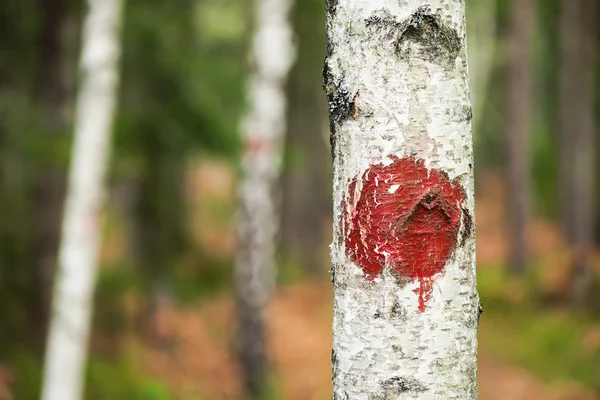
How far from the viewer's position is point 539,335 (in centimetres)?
1022

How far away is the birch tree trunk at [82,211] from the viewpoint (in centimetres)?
578

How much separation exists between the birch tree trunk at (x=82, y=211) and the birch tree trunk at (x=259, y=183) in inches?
78.5

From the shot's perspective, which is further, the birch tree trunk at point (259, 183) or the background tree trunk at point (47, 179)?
the background tree trunk at point (47, 179)

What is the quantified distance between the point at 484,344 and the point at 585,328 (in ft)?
5.13

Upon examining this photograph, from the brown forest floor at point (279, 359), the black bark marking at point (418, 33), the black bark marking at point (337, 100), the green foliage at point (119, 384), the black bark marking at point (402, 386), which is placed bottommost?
the brown forest floor at point (279, 359)

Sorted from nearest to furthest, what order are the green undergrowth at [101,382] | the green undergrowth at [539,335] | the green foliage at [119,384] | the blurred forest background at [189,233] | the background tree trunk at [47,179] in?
the green undergrowth at [101,382]
the green foliage at [119,384]
the background tree trunk at [47,179]
the blurred forest background at [189,233]
the green undergrowth at [539,335]

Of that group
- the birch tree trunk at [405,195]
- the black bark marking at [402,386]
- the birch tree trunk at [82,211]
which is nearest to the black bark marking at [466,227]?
the birch tree trunk at [405,195]

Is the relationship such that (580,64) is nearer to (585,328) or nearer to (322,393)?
(585,328)

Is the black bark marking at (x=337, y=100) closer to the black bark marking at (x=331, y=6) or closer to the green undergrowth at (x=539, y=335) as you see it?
the black bark marking at (x=331, y=6)

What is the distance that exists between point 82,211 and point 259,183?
2.28 m

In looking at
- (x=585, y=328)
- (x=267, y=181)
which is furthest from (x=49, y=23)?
(x=585, y=328)

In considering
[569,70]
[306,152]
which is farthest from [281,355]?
[569,70]

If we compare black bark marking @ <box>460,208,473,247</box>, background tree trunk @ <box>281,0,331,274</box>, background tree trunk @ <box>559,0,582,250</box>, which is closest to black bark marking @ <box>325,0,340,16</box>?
black bark marking @ <box>460,208,473,247</box>

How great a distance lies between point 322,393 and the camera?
837cm
